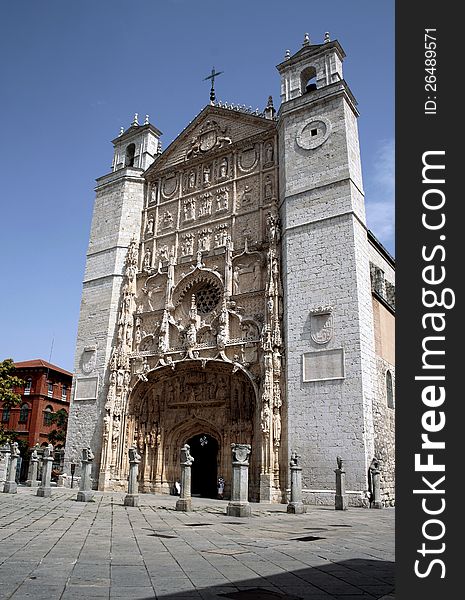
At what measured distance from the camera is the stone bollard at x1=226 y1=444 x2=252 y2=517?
12016 mm

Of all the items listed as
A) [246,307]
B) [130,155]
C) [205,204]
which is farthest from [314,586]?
[130,155]

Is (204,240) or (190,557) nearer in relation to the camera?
(190,557)

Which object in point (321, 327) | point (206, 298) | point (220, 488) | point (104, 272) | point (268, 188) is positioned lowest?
point (220, 488)

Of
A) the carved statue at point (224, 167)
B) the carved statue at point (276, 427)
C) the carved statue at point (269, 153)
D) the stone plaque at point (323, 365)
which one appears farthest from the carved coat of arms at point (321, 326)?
the carved statue at point (224, 167)

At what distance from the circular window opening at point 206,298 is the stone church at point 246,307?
71 millimetres

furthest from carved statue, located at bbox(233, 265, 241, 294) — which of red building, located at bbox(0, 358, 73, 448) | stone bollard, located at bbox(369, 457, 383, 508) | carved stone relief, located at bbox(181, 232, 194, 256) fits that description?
red building, located at bbox(0, 358, 73, 448)

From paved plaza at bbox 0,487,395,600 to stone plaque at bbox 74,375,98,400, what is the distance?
11.5 m

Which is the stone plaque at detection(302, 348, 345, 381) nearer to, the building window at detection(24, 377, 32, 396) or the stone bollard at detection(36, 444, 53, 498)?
the stone bollard at detection(36, 444, 53, 498)

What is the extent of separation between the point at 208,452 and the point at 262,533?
13.2 m

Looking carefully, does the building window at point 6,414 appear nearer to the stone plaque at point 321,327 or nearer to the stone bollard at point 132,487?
the stone bollard at point 132,487

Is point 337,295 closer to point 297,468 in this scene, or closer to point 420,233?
point 297,468

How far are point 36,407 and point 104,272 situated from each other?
59.4ft

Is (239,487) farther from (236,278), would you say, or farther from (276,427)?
(236,278)

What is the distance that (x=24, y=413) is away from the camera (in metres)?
38.3
